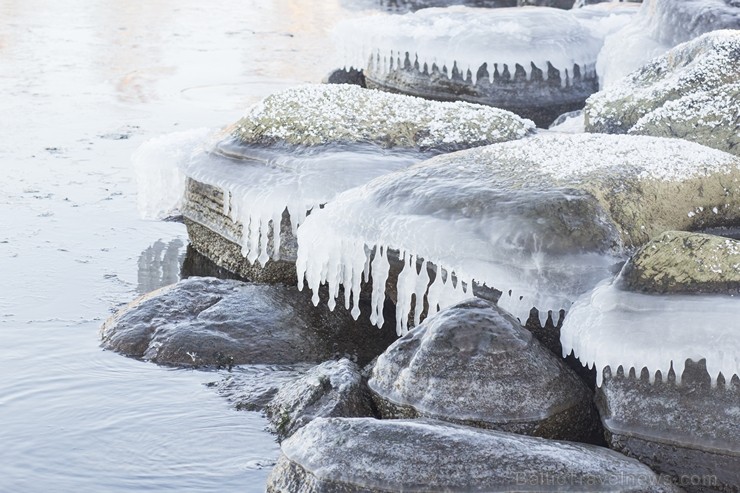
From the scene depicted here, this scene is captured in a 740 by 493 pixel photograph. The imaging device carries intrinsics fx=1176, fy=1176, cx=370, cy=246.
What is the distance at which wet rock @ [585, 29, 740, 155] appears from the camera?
5.99m

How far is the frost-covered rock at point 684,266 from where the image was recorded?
404 cm

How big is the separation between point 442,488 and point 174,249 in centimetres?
367

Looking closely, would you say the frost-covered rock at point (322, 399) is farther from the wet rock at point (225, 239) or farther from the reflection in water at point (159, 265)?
the reflection in water at point (159, 265)

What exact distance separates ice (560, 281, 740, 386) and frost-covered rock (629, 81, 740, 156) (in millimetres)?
1942

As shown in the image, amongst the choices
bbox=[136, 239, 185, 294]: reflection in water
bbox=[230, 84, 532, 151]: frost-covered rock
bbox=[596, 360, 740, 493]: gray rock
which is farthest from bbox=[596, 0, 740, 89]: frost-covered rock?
bbox=[596, 360, 740, 493]: gray rock

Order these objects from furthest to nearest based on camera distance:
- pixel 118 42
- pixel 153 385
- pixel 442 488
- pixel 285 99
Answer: pixel 118 42 < pixel 285 99 < pixel 153 385 < pixel 442 488

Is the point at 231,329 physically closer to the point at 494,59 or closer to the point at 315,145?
the point at 315,145

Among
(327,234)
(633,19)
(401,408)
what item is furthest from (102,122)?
(401,408)

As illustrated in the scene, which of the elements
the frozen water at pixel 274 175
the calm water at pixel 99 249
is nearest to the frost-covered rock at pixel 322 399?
the calm water at pixel 99 249

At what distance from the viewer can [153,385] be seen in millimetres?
4809

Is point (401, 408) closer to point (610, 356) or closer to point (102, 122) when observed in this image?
point (610, 356)

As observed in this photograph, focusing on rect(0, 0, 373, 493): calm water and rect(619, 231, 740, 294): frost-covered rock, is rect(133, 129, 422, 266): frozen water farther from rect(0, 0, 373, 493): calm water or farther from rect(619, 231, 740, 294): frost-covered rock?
rect(619, 231, 740, 294): frost-covered rock

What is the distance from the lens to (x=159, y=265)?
21.3 ft

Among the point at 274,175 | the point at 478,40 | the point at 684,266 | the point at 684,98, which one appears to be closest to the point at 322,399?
the point at 684,266
